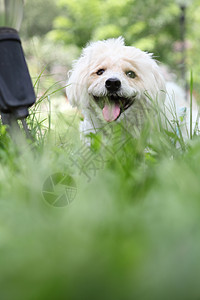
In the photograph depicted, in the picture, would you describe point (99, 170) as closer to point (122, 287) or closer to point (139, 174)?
point (139, 174)

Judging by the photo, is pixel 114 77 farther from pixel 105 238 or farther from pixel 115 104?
pixel 105 238

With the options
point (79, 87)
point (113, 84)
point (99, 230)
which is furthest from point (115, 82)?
point (99, 230)

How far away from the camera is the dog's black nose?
8.62ft

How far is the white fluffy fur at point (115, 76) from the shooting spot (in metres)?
2.70

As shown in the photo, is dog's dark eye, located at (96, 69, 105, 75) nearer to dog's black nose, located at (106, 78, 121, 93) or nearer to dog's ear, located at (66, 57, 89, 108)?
dog's ear, located at (66, 57, 89, 108)

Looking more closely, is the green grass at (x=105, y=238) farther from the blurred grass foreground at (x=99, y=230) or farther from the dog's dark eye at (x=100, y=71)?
the dog's dark eye at (x=100, y=71)

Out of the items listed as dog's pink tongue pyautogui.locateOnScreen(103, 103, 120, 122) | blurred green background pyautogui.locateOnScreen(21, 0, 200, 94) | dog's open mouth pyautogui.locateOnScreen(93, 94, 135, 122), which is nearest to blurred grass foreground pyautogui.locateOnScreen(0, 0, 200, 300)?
dog's pink tongue pyautogui.locateOnScreen(103, 103, 120, 122)

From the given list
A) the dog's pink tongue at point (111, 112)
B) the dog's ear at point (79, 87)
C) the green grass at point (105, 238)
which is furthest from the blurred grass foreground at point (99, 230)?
the dog's ear at point (79, 87)

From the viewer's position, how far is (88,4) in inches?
543

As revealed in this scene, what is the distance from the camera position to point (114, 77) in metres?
2.66

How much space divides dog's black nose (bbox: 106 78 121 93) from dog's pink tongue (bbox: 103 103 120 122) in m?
0.12

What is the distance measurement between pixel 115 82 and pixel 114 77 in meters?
0.05

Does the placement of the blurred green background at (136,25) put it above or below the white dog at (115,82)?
above

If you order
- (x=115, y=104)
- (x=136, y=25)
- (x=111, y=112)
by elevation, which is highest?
(x=136, y=25)
